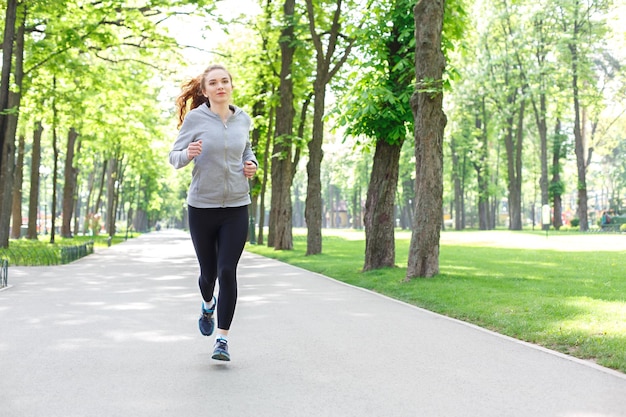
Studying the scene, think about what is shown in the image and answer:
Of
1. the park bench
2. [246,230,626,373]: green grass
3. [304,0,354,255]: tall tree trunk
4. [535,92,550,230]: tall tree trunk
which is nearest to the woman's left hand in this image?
[246,230,626,373]: green grass

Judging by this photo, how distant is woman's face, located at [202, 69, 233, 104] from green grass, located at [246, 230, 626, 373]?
344cm

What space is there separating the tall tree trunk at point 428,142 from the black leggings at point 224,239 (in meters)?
6.66

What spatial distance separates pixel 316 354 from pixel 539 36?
4004cm

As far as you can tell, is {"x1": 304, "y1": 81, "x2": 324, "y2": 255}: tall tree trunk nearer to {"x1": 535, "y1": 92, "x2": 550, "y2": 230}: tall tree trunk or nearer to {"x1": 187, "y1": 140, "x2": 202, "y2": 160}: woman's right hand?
{"x1": 187, "y1": 140, "x2": 202, "y2": 160}: woman's right hand

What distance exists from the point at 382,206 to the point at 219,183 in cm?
889

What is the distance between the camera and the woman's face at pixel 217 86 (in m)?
5.17

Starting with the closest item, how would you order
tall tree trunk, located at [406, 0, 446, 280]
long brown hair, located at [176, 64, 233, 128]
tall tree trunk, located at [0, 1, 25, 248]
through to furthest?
long brown hair, located at [176, 64, 233, 128] → tall tree trunk, located at [406, 0, 446, 280] → tall tree trunk, located at [0, 1, 25, 248]

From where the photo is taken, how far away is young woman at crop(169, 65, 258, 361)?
5070 millimetres

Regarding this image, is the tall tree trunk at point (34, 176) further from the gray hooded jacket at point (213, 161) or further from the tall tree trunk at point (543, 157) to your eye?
the tall tree trunk at point (543, 157)

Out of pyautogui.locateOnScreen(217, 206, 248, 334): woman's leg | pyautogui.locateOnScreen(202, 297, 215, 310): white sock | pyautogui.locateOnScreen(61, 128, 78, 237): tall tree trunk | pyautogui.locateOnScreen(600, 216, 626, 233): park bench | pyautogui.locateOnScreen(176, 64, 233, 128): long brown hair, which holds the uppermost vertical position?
pyautogui.locateOnScreen(61, 128, 78, 237): tall tree trunk

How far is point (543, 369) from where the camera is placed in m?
5.01

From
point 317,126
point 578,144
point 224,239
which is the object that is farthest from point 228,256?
point 578,144

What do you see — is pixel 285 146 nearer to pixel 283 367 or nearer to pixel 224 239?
pixel 224 239

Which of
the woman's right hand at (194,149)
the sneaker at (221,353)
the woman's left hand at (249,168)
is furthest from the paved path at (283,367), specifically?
the woman's right hand at (194,149)
